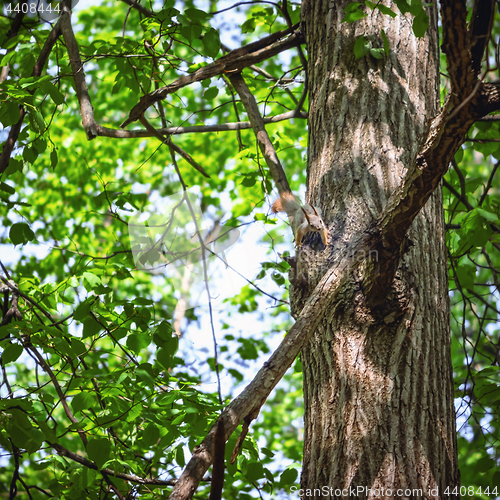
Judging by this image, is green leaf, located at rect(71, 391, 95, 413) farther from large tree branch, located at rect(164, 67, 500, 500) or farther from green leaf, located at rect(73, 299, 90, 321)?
large tree branch, located at rect(164, 67, 500, 500)

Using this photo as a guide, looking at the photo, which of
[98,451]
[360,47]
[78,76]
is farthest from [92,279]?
[360,47]

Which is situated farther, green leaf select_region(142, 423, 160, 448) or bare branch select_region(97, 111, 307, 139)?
bare branch select_region(97, 111, 307, 139)

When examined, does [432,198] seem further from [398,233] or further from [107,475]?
[107,475]

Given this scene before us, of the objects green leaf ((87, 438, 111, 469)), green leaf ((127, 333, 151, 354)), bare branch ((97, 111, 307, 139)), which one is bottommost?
green leaf ((87, 438, 111, 469))

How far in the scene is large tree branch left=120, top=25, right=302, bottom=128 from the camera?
1802mm

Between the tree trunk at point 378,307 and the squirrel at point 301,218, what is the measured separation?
0.04 m

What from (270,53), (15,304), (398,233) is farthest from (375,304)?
(15,304)

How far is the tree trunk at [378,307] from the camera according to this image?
4.01 ft

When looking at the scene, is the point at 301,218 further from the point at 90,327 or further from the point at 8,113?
the point at 8,113

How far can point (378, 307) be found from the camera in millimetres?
1368

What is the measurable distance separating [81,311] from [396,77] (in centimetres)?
151

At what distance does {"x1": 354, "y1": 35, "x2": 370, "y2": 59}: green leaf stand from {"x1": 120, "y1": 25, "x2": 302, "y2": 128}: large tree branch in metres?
0.41

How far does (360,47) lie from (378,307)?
0.95 meters

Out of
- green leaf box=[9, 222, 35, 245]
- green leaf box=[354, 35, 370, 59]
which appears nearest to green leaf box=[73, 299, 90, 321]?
green leaf box=[9, 222, 35, 245]
